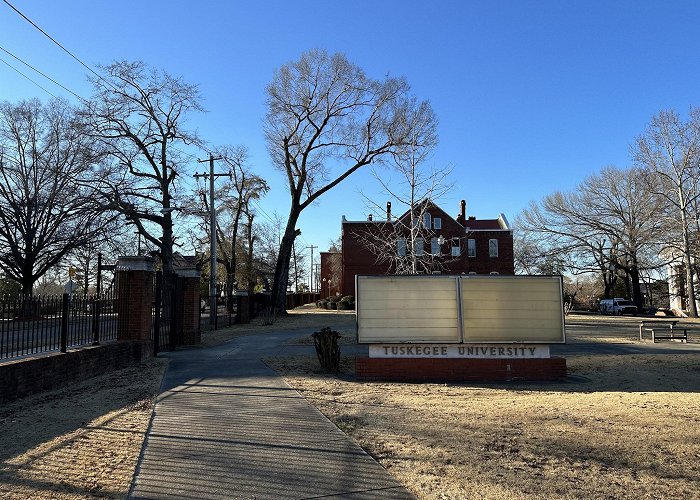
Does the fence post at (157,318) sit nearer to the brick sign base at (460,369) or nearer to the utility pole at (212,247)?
the brick sign base at (460,369)

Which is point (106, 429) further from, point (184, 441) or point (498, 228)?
point (498, 228)

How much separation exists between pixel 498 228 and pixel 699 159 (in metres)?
24.0

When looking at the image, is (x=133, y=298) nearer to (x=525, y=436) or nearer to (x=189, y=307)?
(x=189, y=307)

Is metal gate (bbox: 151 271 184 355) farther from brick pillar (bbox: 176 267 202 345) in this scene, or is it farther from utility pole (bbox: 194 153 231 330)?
utility pole (bbox: 194 153 231 330)

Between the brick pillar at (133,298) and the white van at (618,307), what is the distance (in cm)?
4858

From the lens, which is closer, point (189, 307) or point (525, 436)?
point (525, 436)

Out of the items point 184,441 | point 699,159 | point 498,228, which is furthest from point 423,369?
point 498,228

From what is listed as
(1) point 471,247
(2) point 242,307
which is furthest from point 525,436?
(1) point 471,247

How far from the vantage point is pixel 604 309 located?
57.2 m

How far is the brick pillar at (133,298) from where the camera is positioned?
523 inches

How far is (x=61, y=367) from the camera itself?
9.82m

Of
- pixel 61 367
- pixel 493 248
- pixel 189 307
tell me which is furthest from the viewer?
pixel 493 248

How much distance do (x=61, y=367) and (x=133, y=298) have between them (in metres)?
3.75

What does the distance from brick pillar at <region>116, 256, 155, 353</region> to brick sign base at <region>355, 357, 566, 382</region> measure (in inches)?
232
